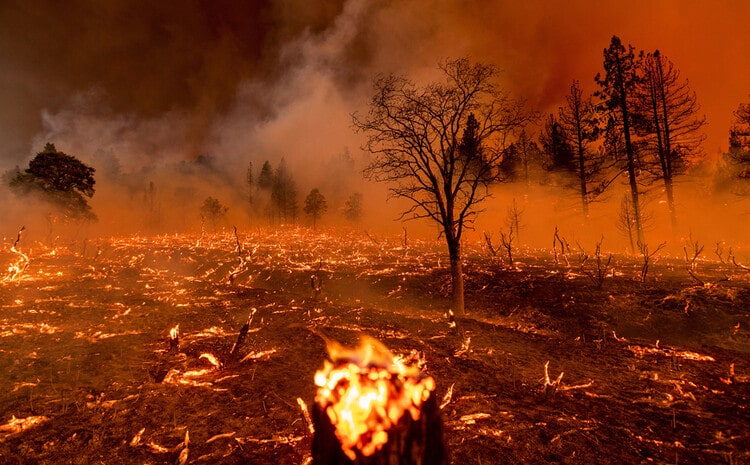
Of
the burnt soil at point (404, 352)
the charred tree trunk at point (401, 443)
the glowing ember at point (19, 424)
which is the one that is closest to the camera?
the charred tree trunk at point (401, 443)

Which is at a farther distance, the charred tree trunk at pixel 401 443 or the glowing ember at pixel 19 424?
the glowing ember at pixel 19 424

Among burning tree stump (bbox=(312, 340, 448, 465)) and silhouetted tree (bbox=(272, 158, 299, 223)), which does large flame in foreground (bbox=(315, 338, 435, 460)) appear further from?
silhouetted tree (bbox=(272, 158, 299, 223))

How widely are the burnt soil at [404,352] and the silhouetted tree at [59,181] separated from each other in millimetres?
22475

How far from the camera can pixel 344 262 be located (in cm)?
2497

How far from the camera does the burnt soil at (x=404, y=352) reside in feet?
16.9

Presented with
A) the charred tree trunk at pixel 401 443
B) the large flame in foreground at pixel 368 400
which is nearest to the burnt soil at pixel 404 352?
the charred tree trunk at pixel 401 443

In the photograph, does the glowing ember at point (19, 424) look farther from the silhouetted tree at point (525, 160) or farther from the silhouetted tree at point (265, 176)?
the silhouetted tree at point (265, 176)

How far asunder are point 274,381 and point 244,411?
4.06 ft

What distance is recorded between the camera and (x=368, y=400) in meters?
3.47

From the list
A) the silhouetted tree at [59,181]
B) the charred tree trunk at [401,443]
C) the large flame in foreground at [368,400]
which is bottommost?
the charred tree trunk at [401,443]

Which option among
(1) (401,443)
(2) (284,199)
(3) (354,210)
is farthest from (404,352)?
(2) (284,199)

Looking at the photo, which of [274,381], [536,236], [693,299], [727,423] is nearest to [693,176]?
[536,236]

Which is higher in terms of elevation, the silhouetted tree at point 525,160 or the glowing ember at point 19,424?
the silhouetted tree at point 525,160

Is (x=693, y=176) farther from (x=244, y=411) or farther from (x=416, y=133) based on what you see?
(x=244, y=411)
